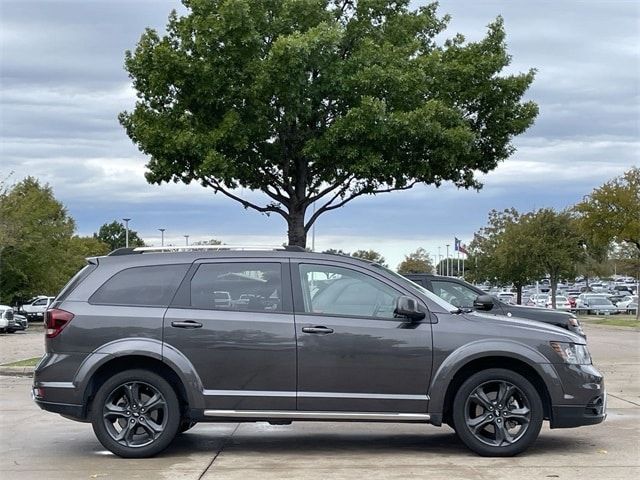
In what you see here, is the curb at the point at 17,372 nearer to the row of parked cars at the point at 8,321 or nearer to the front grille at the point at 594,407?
the front grille at the point at 594,407

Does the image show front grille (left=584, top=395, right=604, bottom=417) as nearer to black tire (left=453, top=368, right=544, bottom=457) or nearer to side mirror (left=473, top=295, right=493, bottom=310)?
black tire (left=453, top=368, right=544, bottom=457)

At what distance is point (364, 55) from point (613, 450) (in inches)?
488

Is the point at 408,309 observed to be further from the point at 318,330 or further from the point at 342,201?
the point at 342,201

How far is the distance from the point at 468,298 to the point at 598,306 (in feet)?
140

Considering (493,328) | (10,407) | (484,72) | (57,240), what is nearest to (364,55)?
(484,72)

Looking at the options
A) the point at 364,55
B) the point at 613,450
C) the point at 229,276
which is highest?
the point at 364,55

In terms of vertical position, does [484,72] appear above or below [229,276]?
above

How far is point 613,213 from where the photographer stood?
4091cm

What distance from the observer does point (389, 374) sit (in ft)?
26.7

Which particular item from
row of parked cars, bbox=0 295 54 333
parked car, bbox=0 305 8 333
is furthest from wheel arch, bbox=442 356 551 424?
parked car, bbox=0 305 8 333

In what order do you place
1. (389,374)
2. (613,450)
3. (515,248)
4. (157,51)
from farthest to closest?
(515,248) → (157,51) → (613,450) → (389,374)

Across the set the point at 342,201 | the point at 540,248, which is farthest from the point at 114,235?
the point at 342,201

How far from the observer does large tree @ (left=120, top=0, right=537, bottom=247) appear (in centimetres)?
1877

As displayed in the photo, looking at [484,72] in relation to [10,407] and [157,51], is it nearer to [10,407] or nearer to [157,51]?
[157,51]
